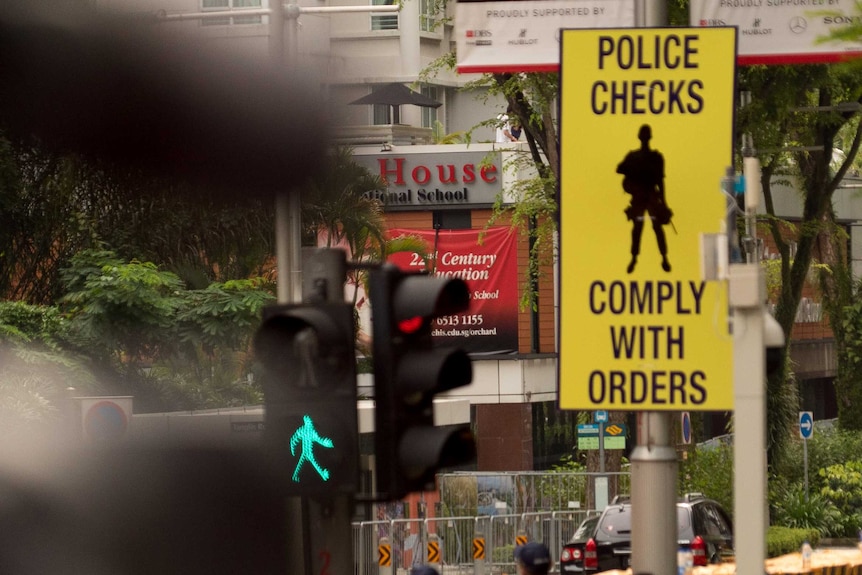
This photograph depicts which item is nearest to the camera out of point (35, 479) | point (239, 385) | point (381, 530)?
point (35, 479)

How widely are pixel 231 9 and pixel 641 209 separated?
3.60m

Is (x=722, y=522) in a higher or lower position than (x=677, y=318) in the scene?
lower

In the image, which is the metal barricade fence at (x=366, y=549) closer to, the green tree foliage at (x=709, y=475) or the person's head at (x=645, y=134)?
the green tree foliage at (x=709, y=475)

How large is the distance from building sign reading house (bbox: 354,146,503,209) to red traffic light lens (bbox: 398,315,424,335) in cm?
3203

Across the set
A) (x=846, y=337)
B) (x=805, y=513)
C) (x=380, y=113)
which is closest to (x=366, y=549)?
(x=805, y=513)

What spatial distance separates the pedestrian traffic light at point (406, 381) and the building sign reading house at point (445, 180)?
1260 inches

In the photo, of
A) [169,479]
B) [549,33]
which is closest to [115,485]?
[169,479]

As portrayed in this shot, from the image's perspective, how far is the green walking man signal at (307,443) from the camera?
188 inches

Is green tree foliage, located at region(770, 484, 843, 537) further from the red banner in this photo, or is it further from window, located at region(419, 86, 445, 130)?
window, located at region(419, 86, 445, 130)

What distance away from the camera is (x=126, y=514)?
3.87 m

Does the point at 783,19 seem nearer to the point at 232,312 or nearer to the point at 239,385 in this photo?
the point at 232,312

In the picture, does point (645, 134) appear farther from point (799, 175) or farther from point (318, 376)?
point (799, 175)

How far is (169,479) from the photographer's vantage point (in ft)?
13.0

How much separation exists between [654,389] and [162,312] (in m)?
3.07
